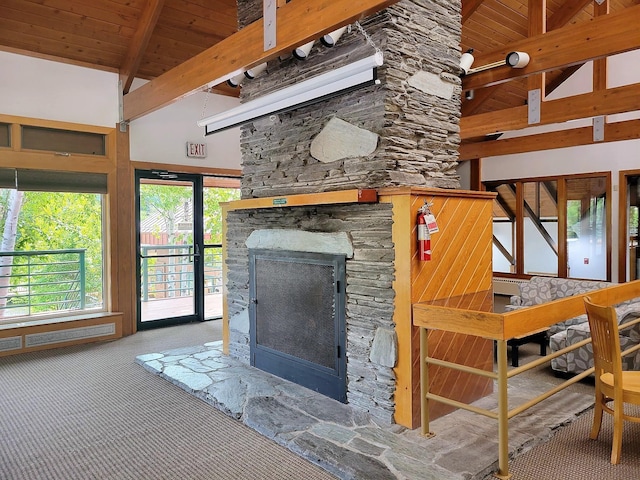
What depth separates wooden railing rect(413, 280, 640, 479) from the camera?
98.0 inches

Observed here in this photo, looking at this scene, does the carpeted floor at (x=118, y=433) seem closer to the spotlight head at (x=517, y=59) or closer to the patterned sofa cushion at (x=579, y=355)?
the patterned sofa cushion at (x=579, y=355)

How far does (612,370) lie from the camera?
2678 mm

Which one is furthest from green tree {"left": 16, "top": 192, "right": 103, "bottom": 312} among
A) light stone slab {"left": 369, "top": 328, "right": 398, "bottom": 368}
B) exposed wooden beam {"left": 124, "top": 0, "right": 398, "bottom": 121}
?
light stone slab {"left": 369, "top": 328, "right": 398, "bottom": 368}

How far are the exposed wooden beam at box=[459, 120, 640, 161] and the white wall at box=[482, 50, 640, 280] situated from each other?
3.24ft

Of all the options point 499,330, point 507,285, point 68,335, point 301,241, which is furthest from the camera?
point 507,285

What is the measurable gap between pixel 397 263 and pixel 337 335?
2.56 ft

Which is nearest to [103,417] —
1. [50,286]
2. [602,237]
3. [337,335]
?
[337,335]

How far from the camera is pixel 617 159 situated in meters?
7.54

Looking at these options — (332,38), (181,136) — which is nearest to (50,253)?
(181,136)

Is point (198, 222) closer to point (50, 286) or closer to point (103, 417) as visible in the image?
point (50, 286)

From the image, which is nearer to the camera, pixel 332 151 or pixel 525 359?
pixel 332 151

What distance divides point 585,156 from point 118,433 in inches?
311

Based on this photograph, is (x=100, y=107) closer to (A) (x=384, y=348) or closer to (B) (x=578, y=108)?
(A) (x=384, y=348)

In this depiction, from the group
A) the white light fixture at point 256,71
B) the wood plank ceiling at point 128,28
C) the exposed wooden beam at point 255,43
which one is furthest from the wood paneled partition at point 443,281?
the wood plank ceiling at point 128,28
